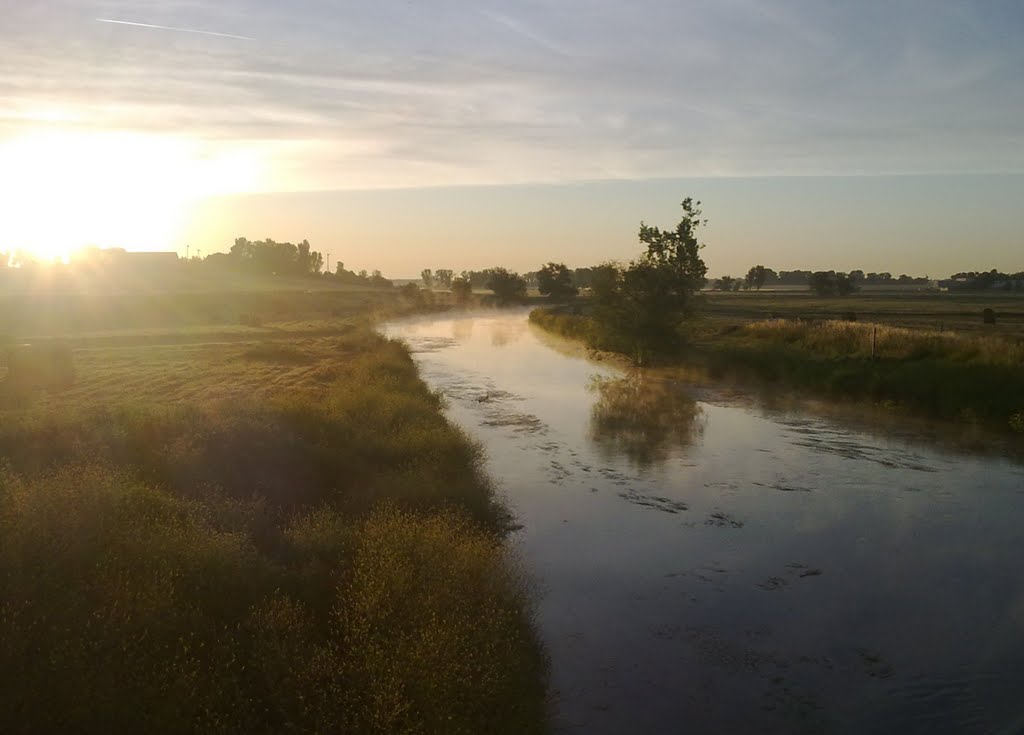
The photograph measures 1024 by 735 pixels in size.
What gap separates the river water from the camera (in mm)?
9328

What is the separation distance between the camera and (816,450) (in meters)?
22.1

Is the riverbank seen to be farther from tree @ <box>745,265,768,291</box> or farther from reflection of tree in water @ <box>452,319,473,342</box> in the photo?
tree @ <box>745,265,768,291</box>

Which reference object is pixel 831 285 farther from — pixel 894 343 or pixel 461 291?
pixel 894 343

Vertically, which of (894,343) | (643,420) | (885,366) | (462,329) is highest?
(894,343)

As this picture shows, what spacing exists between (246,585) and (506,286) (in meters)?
131

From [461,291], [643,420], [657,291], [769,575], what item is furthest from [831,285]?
[769,575]

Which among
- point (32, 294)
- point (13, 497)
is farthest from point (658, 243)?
point (32, 294)

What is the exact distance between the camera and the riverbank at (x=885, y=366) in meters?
25.1

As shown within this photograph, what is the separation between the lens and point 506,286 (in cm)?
13900

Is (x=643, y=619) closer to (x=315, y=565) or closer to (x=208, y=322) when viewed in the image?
(x=315, y=565)

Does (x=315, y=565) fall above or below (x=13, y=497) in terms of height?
below

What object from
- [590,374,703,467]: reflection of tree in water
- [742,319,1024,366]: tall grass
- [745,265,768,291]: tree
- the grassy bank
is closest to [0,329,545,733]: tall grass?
the grassy bank

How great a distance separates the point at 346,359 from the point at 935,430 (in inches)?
1058

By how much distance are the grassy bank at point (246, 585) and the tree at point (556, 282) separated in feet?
393
